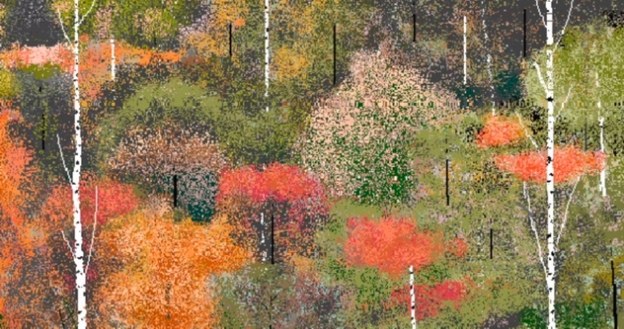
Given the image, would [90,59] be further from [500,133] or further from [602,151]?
[602,151]

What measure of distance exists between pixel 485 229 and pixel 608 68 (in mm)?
5500

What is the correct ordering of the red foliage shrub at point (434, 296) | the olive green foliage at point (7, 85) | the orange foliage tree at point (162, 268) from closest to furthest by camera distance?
the orange foliage tree at point (162, 268)
the red foliage shrub at point (434, 296)
the olive green foliage at point (7, 85)

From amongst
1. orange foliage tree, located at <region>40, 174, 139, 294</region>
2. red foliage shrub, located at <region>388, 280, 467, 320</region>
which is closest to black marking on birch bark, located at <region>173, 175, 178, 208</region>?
orange foliage tree, located at <region>40, 174, 139, 294</region>

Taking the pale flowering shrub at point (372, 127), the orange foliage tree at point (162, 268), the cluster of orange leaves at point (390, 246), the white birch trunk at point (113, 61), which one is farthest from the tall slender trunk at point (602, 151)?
the white birch trunk at point (113, 61)

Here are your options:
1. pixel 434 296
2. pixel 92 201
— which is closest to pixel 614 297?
pixel 434 296

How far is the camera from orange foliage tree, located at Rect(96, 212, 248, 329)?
24062 mm

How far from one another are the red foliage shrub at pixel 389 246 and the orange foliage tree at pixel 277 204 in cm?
109

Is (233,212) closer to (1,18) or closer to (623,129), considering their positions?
(1,18)

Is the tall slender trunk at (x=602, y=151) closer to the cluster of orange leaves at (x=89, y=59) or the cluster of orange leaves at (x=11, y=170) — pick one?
the cluster of orange leaves at (x=89, y=59)

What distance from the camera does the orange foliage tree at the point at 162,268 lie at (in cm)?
2406

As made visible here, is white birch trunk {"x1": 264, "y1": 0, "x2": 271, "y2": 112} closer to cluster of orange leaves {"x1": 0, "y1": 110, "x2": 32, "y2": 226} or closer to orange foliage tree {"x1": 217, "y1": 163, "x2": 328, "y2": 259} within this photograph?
orange foliage tree {"x1": 217, "y1": 163, "x2": 328, "y2": 259}

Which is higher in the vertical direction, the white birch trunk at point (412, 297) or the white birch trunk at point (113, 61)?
the white birch trunk at point (113, 61)

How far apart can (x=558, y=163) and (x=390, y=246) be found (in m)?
5.06

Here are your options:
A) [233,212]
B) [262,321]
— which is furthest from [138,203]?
[262,321]
